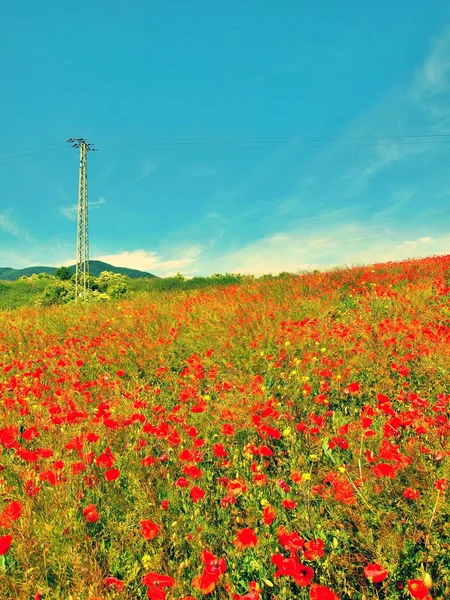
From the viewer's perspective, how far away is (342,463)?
2.92 meters

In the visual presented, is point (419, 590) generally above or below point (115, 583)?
above

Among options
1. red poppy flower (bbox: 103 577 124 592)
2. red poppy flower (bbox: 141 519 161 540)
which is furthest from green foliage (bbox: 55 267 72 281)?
red poppy flower (bbox: 103 577 124 592)

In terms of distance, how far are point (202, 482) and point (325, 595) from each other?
145 cm

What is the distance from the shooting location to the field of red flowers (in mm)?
1981

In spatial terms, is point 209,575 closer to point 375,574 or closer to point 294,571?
point 294,571

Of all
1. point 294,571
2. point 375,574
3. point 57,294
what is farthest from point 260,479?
point 57,294

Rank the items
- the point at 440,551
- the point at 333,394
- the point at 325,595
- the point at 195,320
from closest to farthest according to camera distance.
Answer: the point at 325,595 < the point at 440,551 < the point at 333,394 < the point at 195,320

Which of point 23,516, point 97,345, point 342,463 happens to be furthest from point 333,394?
point 97,345

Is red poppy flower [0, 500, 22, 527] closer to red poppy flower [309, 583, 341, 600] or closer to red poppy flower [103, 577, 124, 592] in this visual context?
red poppy flower [103, 577, 124, 592]

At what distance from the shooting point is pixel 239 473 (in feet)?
9.78

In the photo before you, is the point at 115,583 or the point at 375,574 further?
the point at 115,583

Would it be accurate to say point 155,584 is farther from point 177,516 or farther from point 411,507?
point 411,507

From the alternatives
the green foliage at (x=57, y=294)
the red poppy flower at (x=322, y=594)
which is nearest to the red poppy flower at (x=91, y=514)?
the red poppy flower at (x=322, y=594)

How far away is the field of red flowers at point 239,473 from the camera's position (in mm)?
1981
